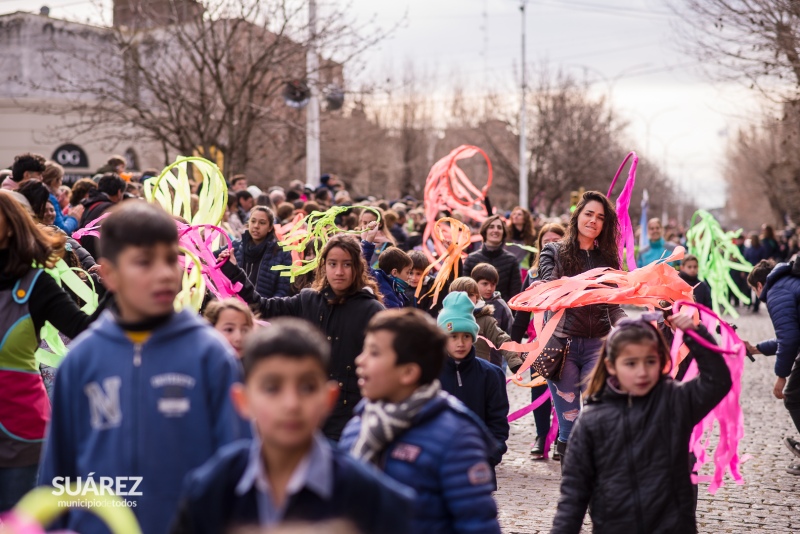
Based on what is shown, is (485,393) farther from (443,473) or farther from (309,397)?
(309,397)

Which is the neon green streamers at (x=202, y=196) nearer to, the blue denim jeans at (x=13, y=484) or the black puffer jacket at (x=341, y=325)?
the black puffer jacket at (x=341, y=325)

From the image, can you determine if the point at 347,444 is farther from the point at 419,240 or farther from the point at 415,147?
the point at 415,147

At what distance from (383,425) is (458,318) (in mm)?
2655

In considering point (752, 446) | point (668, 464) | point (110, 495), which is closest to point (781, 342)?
point (752, 446)

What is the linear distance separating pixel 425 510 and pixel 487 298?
19.3ft

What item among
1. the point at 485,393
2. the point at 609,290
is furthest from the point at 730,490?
the point at 485,393

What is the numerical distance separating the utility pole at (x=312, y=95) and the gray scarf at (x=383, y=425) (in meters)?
15.5

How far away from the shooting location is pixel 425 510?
3.39 meters

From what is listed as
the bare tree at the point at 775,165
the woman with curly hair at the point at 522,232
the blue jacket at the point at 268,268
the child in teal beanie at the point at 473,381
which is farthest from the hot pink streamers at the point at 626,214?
the bare tree at the point at 775,165

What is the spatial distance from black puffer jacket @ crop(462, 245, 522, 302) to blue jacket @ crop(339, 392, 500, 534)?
24.9 ft

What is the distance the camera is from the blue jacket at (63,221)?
8.89m

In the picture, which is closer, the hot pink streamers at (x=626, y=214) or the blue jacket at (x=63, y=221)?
the hot pink streamers at (x=626, y=214)

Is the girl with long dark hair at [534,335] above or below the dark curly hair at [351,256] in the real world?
below

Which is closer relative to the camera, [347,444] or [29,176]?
[347,444]
